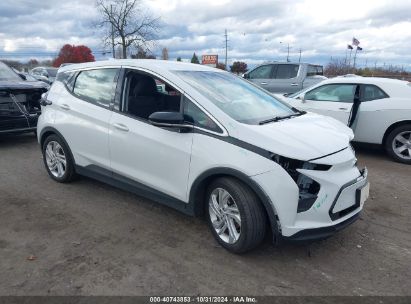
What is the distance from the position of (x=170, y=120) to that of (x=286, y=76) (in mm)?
10137

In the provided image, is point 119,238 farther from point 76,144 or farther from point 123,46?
point 123,46

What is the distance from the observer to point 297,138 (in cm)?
328

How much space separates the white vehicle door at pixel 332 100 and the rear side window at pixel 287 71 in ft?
17.1

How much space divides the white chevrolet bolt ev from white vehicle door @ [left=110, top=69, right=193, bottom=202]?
1 centimetres

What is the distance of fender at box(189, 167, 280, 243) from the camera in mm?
3113

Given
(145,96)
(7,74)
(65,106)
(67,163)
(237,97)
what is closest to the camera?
(237,97)

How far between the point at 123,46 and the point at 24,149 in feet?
83.1

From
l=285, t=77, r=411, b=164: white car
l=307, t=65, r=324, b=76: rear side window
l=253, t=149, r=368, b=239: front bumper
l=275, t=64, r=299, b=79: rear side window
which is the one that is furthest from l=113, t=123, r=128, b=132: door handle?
l=307, t=65, r=324, b=76: rear side window

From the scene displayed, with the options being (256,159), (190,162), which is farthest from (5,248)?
(256,159)

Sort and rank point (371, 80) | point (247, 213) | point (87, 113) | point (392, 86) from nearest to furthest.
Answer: point (247, 213) < point (87, 113) < point (392, 86) < point (371, 80)

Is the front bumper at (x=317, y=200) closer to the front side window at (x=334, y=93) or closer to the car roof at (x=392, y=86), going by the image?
the car roof at (x=392, y=86)

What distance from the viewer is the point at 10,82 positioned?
791 cm

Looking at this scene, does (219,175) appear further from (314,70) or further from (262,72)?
(314,70)

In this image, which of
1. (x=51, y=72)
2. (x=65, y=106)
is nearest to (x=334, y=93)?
(x=65, y=106)
